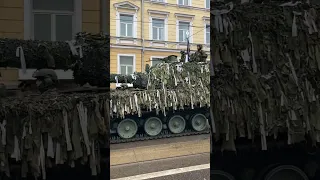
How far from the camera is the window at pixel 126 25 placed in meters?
1.99

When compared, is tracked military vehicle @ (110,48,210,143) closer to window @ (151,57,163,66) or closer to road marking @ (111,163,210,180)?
window @ (151,57,163,66)

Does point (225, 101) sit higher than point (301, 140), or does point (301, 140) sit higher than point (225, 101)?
point (225, 101)

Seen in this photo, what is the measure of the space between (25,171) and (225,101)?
944 millimetres

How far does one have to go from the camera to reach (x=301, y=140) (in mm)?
1628

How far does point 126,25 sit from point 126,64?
263 millimetres

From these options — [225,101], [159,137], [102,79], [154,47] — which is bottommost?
[159,137]

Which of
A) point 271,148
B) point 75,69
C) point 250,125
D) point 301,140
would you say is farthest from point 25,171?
point 301,140

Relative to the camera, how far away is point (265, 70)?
5.04ft

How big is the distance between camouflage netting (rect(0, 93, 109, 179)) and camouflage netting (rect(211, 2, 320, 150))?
1.87 feet

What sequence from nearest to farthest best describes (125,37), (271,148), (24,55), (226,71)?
(24,55) → (226,71) → (271,148) → (125,37)

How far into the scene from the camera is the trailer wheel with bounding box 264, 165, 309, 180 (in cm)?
157

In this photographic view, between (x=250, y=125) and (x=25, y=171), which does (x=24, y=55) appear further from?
(x=250, y=125)

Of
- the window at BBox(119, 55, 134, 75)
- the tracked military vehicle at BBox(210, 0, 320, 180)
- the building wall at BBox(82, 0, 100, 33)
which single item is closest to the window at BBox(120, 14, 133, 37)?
the window at BBox(119, 55, 134, 75)

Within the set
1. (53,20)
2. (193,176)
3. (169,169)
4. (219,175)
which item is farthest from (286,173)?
(53,20)
